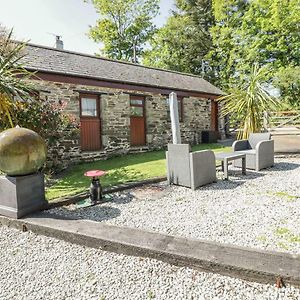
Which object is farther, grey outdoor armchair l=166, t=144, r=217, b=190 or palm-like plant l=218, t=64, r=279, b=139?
palm-like plant l=218, t=64, r=279, b=139

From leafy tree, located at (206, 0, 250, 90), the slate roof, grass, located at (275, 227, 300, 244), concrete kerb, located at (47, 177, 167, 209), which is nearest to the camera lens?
grass, located at (275, 227, 300, 244)

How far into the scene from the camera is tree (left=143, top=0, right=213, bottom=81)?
82.4 feet

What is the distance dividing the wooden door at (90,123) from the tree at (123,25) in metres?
18.5

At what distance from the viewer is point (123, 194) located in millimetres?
5172

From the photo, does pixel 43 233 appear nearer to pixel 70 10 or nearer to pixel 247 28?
pixel 70 10

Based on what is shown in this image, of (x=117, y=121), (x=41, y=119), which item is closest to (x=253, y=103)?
(x=117, y=121)

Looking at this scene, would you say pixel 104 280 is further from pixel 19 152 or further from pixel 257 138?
pixel 257 138

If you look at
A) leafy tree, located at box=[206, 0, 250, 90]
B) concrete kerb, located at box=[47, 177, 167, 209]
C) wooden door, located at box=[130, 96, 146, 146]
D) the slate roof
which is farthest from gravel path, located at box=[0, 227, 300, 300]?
leafy tree, located at box=[206, 0, 250, 90]

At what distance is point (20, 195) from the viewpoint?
3.82 meters

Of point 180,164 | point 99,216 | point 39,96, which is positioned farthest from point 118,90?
point 99,216

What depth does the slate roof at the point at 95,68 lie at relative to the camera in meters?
9.23

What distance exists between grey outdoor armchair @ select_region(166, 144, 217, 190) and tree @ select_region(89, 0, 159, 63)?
77.4 ft

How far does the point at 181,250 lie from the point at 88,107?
329 inches

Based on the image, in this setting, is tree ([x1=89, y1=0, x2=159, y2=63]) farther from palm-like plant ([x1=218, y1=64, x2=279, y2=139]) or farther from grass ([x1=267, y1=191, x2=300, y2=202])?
grass ([x1=267, y1=191, x2=300, y2=202])
